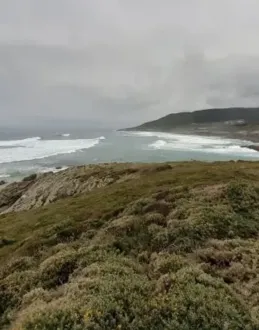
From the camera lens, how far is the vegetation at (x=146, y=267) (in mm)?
9547

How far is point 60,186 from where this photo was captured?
153 feet

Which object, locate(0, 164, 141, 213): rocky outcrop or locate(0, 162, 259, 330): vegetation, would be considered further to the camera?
locate(0, 164, 141, 213): rocky outcrop

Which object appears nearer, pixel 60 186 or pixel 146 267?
pixel 146 267

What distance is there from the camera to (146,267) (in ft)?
43.6

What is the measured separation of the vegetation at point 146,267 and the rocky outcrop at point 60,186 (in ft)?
68.9

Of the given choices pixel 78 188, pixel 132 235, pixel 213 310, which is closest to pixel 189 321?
pixel 213 310

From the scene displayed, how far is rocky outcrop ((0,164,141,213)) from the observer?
144ft

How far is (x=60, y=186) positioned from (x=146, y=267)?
34.4 meters

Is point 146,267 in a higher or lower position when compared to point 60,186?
higher

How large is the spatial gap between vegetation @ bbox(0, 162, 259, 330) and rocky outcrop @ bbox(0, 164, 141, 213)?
21.0m

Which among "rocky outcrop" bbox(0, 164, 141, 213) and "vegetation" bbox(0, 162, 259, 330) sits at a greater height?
"vegetation" bbox(0, 162, 259, 330)

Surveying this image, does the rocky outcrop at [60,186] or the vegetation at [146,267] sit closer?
the vegetation at [146,267]

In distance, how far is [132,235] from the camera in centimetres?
1650

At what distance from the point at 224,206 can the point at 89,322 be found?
35.7 feet
